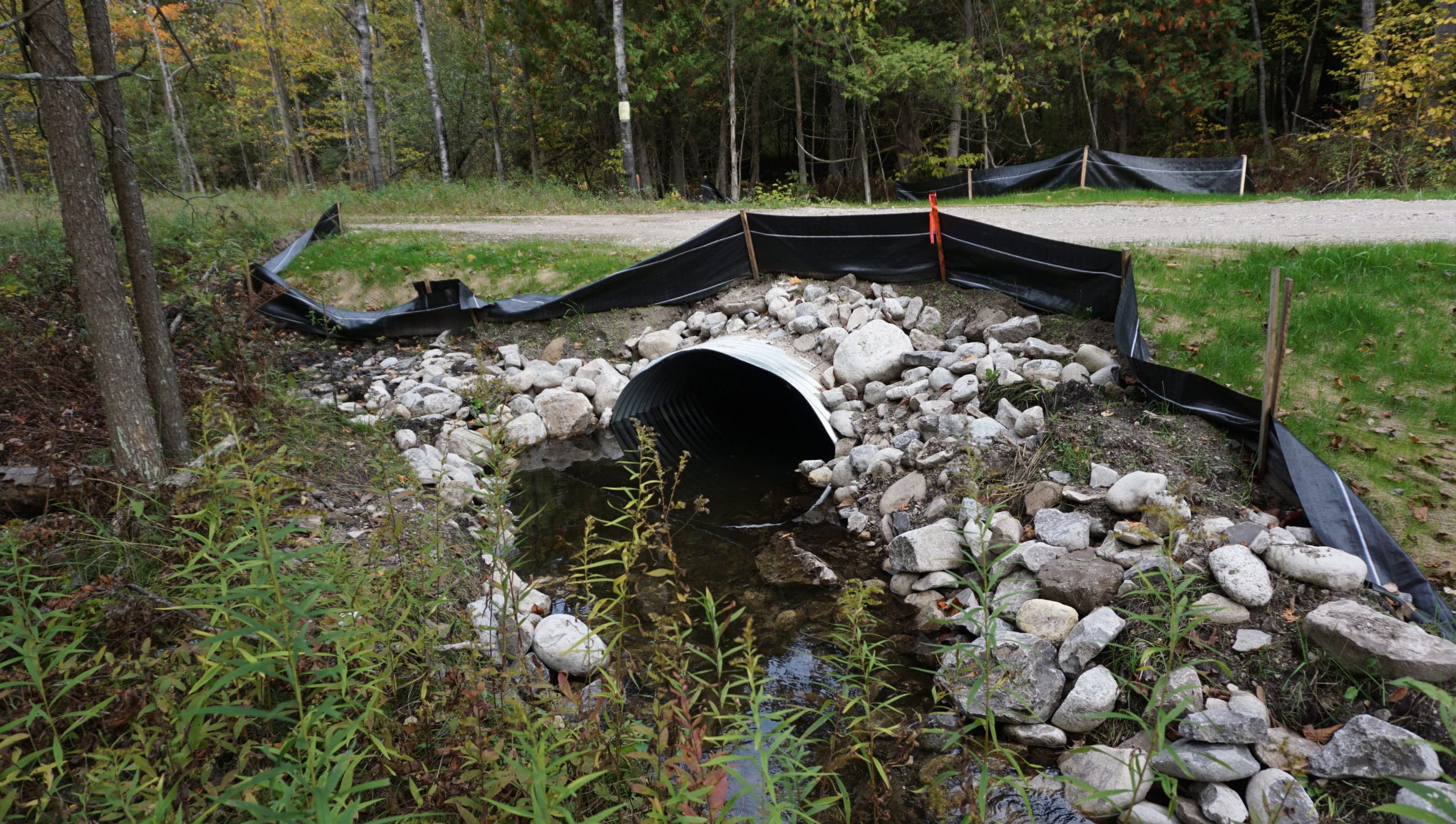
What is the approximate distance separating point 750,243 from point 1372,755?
25.1 feet

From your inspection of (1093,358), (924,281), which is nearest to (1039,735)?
(1093,358)

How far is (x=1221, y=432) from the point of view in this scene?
5469 millimetres

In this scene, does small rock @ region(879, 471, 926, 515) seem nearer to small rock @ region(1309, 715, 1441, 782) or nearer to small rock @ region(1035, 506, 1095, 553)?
small rock @ region(1035, 506, 1095, 553)

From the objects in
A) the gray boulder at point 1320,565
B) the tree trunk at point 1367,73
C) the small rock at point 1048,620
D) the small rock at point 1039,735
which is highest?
the tree trunk at point 1367,73

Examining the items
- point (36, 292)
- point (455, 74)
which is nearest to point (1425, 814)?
point (36, 292)

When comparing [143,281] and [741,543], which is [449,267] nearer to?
[143,281]

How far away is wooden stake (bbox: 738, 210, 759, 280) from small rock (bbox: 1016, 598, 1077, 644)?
6012 mm

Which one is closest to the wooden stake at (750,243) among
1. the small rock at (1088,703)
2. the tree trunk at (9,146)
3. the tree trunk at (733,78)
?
the small rock at (1088,703)

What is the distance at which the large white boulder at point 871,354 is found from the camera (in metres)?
7.66

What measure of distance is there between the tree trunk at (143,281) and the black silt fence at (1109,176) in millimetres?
14725

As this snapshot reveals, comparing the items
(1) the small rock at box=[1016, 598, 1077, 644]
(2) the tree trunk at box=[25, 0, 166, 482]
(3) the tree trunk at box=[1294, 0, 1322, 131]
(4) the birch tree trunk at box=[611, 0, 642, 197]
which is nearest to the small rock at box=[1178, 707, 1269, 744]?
(1) the small rock at box=[1016, 598, 1077, 644]

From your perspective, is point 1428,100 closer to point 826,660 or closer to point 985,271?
point 985,271

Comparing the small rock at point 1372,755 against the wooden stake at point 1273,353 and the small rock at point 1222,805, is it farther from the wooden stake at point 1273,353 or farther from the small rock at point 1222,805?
the wooden stake at point 1273,353

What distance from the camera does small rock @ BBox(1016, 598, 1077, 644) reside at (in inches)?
175
